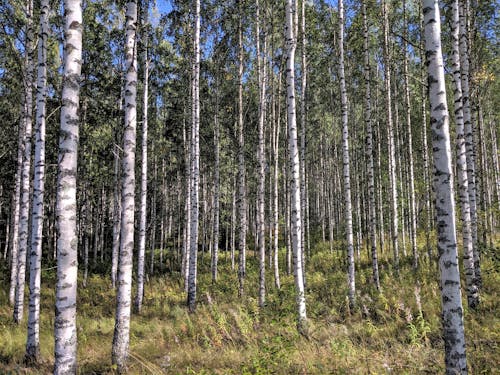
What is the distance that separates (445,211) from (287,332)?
4184 mm

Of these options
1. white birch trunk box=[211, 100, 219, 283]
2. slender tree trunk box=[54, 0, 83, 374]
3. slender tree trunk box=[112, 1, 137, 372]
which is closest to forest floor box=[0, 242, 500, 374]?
slender tree trunk box=[112, 1, 137, 372]

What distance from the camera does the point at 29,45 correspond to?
34.7 feet

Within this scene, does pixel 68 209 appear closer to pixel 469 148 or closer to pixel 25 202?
pixel 25 202

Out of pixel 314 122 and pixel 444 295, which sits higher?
pixel 314 122

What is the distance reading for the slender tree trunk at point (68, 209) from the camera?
3.99 metres

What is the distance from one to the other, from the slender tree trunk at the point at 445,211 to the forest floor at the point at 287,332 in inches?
35.1

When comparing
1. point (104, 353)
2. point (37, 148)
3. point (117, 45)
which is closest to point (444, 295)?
point (104, 353)

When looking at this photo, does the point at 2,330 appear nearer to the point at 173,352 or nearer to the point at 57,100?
the point at 173,352

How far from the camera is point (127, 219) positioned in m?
5.92

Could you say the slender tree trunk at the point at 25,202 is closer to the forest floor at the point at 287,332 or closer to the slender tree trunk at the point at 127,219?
the forest floor at the point at 287,332

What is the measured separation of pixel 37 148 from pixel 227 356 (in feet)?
17.6

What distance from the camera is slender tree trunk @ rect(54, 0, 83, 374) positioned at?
3994 millimetres

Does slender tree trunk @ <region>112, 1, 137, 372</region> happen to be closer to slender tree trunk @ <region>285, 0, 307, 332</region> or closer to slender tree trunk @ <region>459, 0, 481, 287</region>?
slender tree trunk @ <region>285, 0, 307, 332</region>

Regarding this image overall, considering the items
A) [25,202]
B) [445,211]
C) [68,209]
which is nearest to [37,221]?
[25,202]
